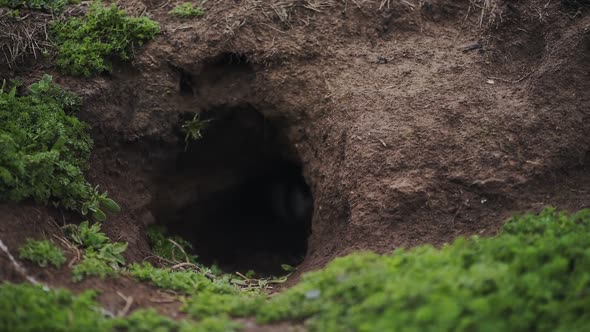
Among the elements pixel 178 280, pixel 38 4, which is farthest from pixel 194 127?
pixel 178 280

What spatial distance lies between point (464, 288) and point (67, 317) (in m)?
1.96

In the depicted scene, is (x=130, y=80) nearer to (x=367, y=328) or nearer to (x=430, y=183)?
(x=430, y=183)

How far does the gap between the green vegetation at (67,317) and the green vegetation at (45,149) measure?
86cm

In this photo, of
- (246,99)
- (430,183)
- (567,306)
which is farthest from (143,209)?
(567,306)

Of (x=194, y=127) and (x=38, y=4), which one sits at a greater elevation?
(x=38, y=4)

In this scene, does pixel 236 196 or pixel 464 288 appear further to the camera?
pixel 236 196

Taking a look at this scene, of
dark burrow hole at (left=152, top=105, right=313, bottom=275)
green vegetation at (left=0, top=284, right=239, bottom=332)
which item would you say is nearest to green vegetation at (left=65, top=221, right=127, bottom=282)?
green vegetation at (left=0, top=284, right=239, bottom=332)

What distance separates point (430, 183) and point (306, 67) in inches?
56.8

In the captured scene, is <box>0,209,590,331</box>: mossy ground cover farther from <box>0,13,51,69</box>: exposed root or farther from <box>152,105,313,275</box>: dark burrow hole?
<box>0,13,51,69</box>: exposed root

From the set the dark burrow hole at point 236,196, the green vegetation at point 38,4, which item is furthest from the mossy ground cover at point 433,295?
the green vegetation at point 38,4

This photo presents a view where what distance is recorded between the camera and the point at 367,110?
4.99 metres

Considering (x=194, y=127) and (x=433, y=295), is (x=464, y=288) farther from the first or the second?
(x=194, y=127)

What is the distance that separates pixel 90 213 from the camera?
4.64 meters

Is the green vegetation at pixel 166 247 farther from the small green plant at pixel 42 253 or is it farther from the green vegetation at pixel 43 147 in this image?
the small green plant at pixel 42 253
